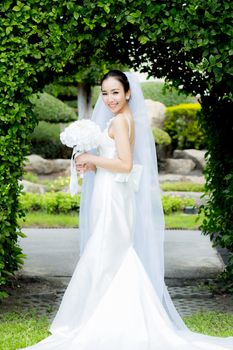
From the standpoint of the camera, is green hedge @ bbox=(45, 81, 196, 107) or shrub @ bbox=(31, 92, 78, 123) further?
green hedge @ bbox=(45, 81, 196, 107)

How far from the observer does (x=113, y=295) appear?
5.14 metres

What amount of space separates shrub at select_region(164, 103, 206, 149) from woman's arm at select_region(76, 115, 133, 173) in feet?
57.1

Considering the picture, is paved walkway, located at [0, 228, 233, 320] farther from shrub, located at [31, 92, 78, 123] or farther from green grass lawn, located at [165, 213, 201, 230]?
shrub, located at [31, 92, 78, 123]

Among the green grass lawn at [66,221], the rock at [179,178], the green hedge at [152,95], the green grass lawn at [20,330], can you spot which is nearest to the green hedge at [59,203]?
the green grass lawn at [66,221]

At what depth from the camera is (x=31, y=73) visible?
5.96 meters

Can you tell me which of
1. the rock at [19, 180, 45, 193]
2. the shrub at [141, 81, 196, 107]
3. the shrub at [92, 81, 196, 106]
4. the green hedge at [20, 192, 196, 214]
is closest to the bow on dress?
the green hedge at [20, 192, 196, 214]

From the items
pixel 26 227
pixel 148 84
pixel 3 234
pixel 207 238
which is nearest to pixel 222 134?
pixel 3 234

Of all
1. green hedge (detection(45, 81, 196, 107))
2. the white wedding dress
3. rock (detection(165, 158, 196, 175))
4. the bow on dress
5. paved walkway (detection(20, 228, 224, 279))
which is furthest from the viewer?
green hedge (detection(45, 81, 196, 107))

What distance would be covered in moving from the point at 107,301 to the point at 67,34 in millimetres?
2184

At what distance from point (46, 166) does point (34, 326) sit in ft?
46.7

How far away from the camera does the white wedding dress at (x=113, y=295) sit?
5008mm

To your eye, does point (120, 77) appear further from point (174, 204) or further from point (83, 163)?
point (174, 204)

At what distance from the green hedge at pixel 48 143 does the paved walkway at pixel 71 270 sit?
9284 millimetres

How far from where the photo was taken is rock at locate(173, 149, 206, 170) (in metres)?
21.4
